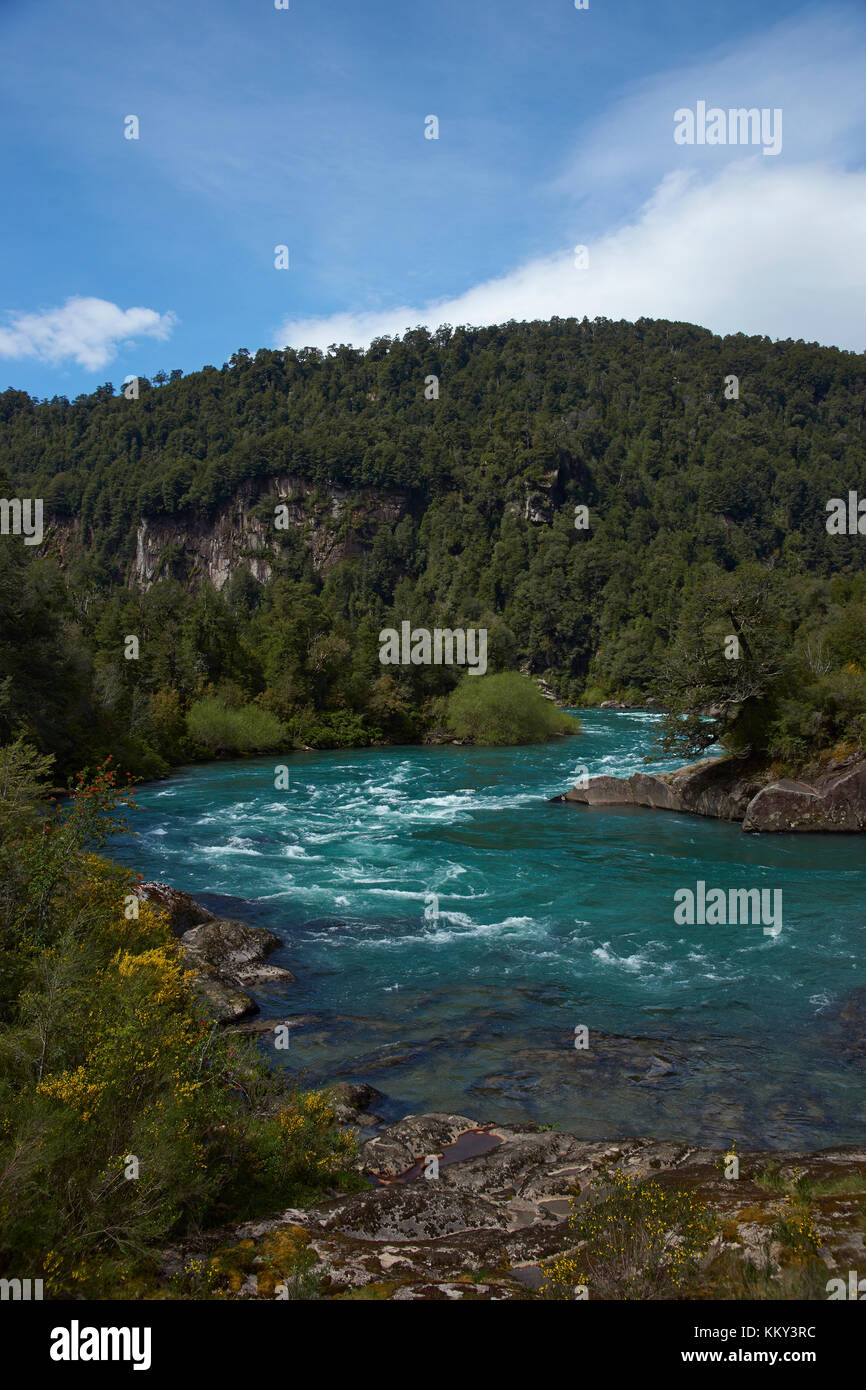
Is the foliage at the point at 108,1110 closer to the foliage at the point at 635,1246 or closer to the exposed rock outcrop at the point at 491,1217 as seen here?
the exposed rock outcrop at the point at 491,1217

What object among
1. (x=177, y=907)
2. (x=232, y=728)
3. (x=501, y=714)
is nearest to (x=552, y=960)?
(x=177, y=907)

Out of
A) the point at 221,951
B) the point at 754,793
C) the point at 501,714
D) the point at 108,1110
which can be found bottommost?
the point at 221,951

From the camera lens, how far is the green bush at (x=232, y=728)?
222 ft

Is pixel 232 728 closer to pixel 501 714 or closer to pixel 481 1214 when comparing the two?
pixel 501 714

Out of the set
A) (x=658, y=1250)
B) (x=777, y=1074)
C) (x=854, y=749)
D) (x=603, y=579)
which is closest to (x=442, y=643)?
(x=854, y=749)

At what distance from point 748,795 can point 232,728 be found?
44287 millimetres

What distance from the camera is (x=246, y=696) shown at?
77875 millimetres

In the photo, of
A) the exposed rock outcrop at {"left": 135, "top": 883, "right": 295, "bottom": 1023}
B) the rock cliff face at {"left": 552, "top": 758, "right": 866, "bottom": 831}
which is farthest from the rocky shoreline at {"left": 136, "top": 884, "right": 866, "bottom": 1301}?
the rock cliff face at {"left": 552, "top": 758, "right": 866, "bottom": 831}

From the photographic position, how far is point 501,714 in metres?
78.8

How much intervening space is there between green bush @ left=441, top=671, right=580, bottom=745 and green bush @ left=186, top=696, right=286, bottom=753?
59.4 feet

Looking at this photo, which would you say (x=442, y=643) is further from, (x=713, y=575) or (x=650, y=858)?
(x=650, y=858)

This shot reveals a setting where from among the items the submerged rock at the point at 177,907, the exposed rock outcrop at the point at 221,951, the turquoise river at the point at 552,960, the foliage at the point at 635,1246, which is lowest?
the turquoise river at the point at 552,960

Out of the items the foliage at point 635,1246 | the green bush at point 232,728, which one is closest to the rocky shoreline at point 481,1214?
the foliage at point 635,1246

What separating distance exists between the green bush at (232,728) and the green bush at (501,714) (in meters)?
18.1
